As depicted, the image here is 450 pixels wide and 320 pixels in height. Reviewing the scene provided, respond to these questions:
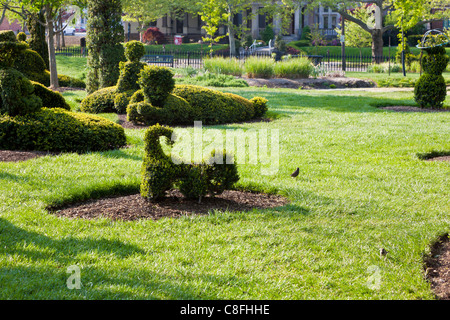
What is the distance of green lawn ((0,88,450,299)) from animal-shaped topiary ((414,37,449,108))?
6200mm

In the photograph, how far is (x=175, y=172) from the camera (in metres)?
5.32

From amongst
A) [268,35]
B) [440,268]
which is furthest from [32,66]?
[268,35]

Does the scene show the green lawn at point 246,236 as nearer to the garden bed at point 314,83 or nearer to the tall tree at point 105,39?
the tall tree at point 105,39

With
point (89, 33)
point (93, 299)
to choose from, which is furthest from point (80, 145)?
point (89, 33)

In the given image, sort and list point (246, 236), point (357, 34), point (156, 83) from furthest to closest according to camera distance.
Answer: point (357, 34), point (156, 83), point (246, 236)

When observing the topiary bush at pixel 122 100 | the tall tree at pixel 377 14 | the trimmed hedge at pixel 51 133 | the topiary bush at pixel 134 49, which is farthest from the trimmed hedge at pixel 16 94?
the tall tree at pixel 377 14

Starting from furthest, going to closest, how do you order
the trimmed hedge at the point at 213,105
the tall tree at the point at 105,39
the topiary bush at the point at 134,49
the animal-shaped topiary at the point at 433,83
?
the tall tree at the point at 105,39
the animal-shaped topiary at the point at 433,83
the topiary bush at the point at 134,49
the trimmed hedge at the point at 213,105

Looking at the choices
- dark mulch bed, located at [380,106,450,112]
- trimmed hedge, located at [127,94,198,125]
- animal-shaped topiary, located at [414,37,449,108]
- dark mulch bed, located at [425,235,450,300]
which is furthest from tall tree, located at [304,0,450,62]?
dark mulch bed, located at [425,235,450,300]

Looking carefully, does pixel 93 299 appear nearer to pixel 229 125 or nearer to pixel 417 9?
pixel 229 125

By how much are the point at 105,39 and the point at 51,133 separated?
6485 millimetres

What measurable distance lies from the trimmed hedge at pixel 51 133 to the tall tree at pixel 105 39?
5516 mm

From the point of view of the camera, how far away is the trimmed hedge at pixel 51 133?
7949mm

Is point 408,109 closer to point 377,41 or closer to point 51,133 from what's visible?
point 51,133

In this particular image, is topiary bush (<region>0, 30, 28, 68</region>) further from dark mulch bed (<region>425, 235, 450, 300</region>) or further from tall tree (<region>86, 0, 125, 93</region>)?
dark mulch bed (<region>425, 235, 450, 300</region>)
